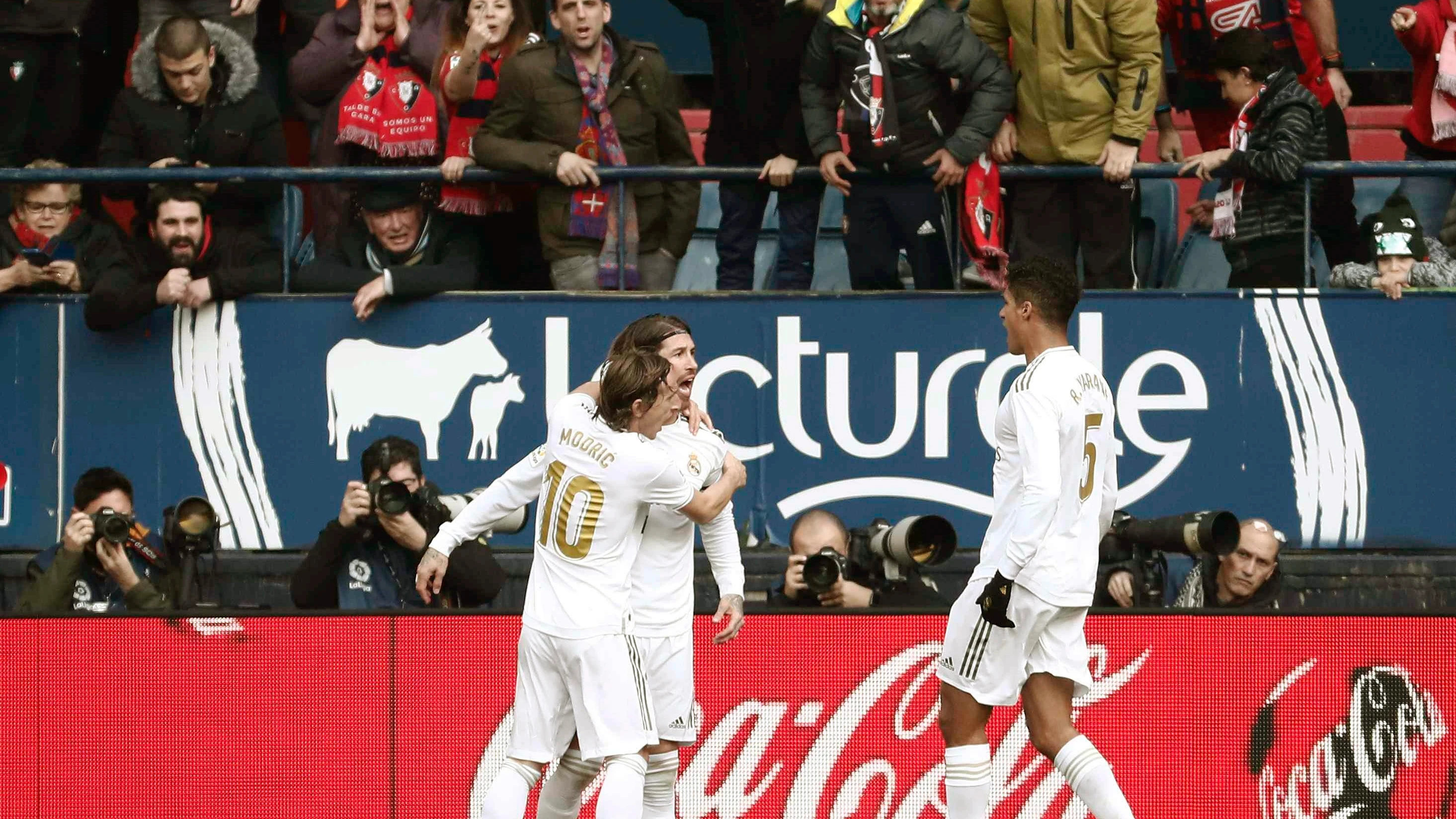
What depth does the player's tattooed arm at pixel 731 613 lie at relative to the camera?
22.7 ft

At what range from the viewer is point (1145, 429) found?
31.8 ft

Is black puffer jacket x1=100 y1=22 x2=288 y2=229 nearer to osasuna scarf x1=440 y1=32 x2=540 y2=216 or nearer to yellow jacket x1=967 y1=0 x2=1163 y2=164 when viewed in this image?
osasuna scarf x1=440 y1=32 x2=540 y2=216

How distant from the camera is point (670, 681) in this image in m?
6.90

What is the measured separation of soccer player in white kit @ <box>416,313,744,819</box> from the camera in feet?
22.5

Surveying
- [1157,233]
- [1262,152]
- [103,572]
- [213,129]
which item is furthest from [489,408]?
[1262,152]

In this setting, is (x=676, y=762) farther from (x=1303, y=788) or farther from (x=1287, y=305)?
(x=1287, y=305)

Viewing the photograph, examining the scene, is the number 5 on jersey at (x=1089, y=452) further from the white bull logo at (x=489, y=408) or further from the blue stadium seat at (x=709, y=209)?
the blue stadium seat at (x=709, y=209)

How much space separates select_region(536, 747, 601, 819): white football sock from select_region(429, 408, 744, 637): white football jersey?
0.50 metres

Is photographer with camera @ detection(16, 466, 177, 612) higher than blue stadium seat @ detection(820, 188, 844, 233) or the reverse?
the reverse

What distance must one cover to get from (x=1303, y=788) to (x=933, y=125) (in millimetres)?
3500

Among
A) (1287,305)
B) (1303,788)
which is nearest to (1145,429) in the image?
(1287,305)

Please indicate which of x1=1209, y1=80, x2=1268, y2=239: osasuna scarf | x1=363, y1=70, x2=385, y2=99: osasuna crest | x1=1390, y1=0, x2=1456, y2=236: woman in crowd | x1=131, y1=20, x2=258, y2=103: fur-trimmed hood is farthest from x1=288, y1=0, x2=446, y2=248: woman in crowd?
x1=1390, y1=0, x2=1456, y2=236: woman in crowd

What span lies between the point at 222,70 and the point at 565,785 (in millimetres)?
4638

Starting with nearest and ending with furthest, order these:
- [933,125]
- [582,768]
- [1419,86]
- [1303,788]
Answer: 1. [582,768]
2. [1303,788]
3. [933,125]
4. [1419,86]
